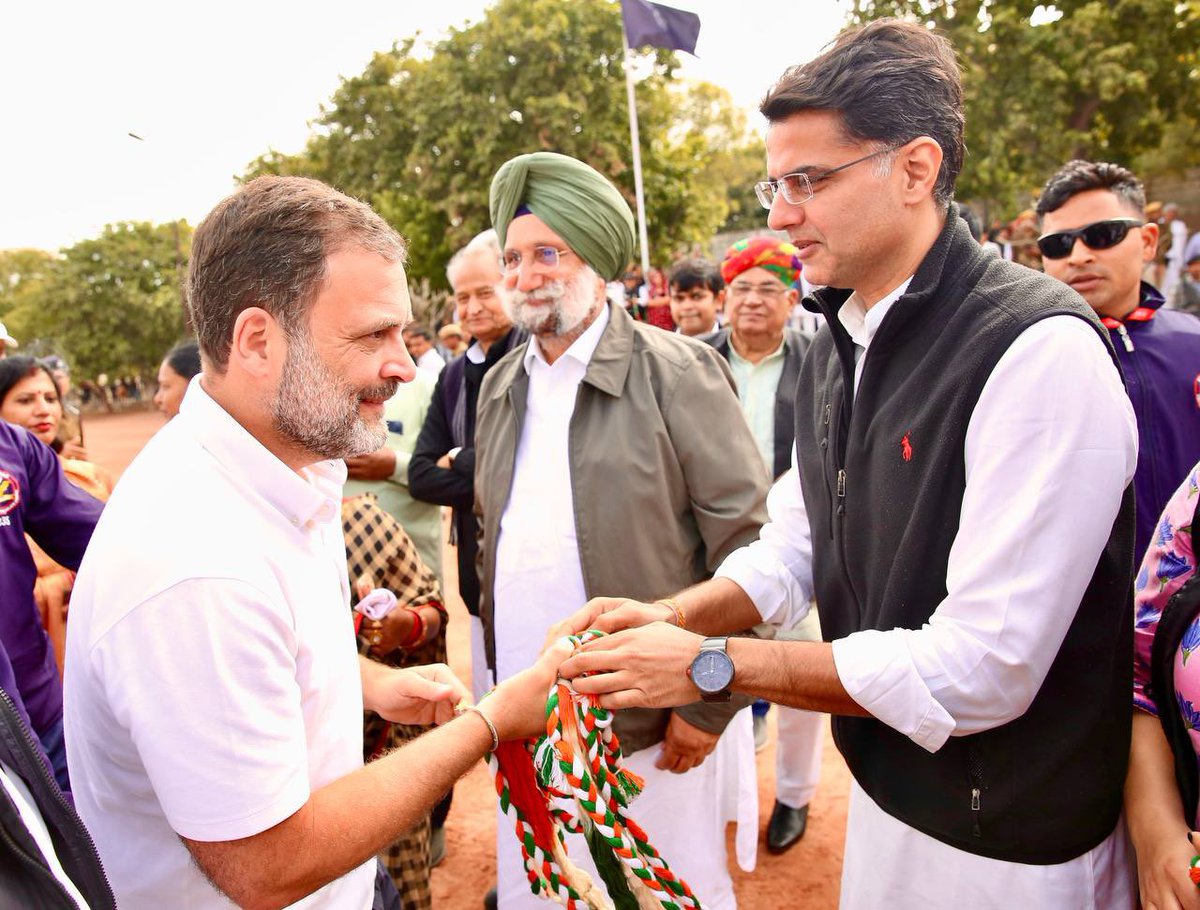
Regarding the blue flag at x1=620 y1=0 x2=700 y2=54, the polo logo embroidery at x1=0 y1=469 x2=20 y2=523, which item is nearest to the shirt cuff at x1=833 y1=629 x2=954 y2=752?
the polo logo embroidery at x1=0 y1=469 x2=20 y2=523

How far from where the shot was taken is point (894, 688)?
1.62 m

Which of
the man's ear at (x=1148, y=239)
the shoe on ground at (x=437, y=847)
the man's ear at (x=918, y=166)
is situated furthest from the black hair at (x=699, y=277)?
the man's ear at (x=918, y=166)

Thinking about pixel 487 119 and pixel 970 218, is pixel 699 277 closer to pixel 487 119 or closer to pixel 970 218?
pixel 970 218

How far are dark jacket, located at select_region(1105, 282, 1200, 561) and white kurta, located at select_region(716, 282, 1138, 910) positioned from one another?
1598 millimetres

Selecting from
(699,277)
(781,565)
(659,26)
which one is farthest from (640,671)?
(659,26)

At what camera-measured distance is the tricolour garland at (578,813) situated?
178 centimetres

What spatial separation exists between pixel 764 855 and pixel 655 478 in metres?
2.31

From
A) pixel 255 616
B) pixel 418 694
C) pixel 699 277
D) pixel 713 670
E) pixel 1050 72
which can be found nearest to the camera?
pixel 255 616

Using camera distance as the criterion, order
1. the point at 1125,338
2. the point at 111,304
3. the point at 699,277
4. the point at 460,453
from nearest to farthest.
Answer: the point at 1125,338, the point at 460,453, the point at 699,277, the point at 111,304

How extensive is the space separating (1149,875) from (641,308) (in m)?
16.2

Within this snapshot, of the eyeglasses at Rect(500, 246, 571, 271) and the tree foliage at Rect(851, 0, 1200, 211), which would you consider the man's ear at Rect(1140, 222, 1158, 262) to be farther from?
the tree foliage at Rect(851, 0, 1200, 211)

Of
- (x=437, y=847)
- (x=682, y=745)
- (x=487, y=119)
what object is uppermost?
(x=487, y=119)

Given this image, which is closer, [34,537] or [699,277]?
[34,537]

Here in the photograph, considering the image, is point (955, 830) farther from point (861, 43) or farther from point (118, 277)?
point (118, 277)
